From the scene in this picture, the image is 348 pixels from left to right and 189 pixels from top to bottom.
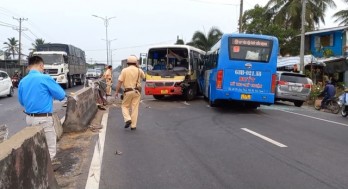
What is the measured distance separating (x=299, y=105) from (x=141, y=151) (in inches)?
598

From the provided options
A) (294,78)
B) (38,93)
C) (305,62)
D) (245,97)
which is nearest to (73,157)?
(38,93)

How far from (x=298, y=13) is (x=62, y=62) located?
24.1 metres

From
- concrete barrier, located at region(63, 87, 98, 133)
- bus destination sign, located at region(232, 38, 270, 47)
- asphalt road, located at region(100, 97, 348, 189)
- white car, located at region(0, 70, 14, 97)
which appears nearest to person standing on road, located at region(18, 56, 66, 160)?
asphalt road, located at region(100, 97, 348, 189)

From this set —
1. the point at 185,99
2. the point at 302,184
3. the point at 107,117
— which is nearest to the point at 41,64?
the point at 302,184

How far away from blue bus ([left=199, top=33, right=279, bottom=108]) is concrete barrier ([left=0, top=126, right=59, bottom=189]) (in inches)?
422

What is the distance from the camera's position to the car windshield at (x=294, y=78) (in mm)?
21109

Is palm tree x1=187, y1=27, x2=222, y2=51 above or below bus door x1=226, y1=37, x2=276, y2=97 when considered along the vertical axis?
above

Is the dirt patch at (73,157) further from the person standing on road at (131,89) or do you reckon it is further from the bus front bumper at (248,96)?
the bus front bumper at (248,96)

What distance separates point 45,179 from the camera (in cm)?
480

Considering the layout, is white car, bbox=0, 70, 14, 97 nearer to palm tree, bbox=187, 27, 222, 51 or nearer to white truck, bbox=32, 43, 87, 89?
white truck, bbox=32, 43, 87, 89

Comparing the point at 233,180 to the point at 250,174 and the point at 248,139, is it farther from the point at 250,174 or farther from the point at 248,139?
the point at 248,139

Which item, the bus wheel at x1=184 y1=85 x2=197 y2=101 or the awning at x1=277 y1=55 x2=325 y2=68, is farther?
the awning at x1=277 y1=55 x2=325 y2=68

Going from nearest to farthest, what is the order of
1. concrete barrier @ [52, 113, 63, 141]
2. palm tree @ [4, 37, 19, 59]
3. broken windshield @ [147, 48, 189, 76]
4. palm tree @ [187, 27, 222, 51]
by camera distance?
concrete barrier @ [52, 113, 63, 141] → broken windshield @ [147, 48, 189, 76] → palm tree @ [187, 27, 222, 51] → palm tree @ [4, 37, 19, 59]

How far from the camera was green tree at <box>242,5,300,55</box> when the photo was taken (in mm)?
41750
